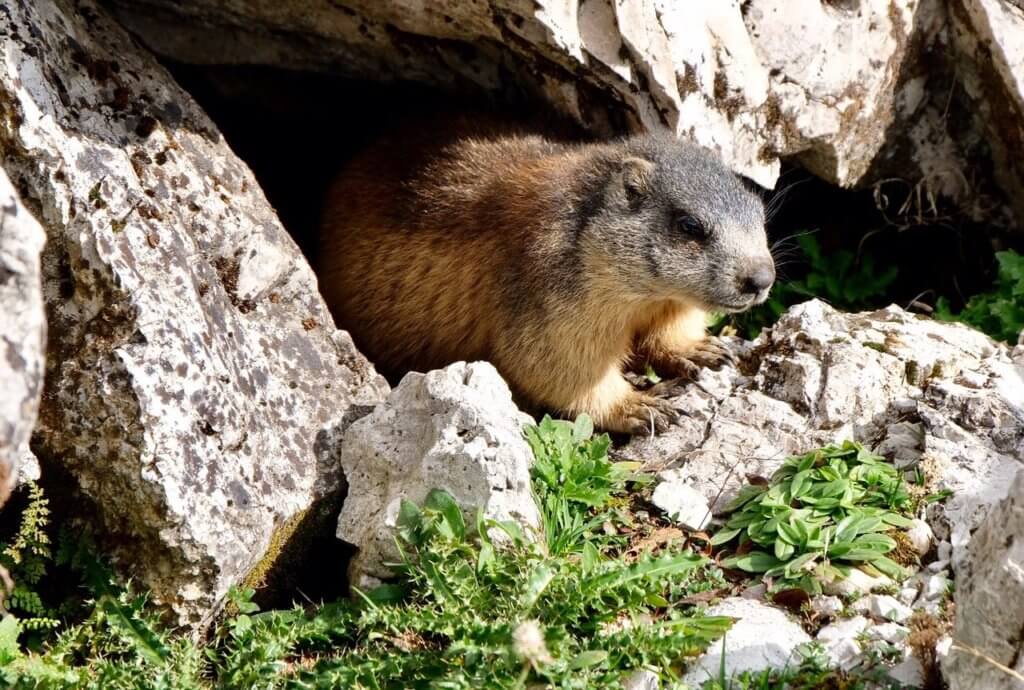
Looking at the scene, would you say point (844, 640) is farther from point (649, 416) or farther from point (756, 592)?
point (649, 416)

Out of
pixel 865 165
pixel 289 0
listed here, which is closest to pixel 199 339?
pixel 289 0

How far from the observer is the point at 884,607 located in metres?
4.79

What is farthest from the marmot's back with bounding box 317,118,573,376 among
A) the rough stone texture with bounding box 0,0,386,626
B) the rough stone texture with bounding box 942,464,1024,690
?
the rough stone texture with bounding box 942,464,1024,690

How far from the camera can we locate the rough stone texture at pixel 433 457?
5180 mm

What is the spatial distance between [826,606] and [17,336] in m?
3.31

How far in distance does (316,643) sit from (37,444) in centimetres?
151

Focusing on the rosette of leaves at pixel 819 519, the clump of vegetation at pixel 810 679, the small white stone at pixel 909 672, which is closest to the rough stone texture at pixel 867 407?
the rosette of leaves at pixel 819 519

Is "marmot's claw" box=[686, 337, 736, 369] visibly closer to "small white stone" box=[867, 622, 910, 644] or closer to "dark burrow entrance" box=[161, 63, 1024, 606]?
"dark burrow entrance" box=[161, 63, 1024, 606]

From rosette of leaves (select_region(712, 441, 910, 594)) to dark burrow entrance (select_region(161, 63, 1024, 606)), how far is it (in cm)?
261

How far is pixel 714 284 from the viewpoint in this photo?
252 inches

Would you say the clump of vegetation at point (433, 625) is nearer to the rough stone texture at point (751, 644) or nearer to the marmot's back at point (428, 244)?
the rough stone texture at point (751, 644)

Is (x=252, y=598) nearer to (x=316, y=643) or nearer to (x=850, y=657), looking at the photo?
(x=316, y=643)

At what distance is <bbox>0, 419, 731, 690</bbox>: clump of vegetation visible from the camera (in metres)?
4.53

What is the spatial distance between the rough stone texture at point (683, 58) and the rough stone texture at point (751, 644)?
3.20 meters
